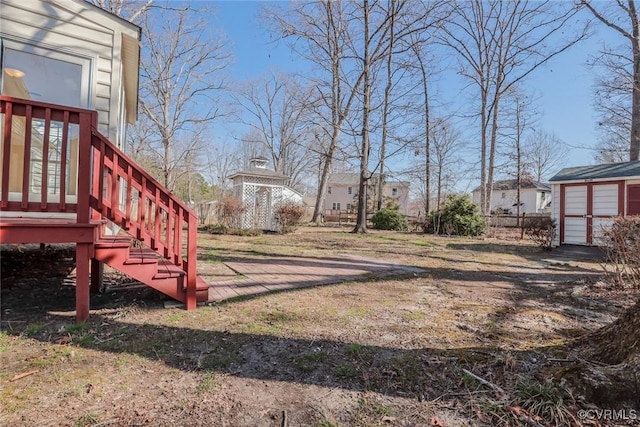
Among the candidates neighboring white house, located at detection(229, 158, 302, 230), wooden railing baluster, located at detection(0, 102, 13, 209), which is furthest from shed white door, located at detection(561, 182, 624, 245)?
wooden railing baluster, located at detection(0, 102, 13, 209)

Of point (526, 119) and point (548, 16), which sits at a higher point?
point (548, 16)

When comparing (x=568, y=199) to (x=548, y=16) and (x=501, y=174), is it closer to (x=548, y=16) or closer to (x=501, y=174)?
(x=548, y=16)

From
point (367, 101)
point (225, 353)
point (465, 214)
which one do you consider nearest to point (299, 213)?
point (367, 101)

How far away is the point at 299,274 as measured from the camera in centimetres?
536

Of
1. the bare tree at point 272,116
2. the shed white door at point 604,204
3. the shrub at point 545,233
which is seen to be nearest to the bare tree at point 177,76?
the bare tree at point 272,116

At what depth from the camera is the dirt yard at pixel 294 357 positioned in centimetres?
178

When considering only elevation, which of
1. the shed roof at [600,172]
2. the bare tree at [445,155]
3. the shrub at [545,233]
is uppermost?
the bare tree at [445,155]

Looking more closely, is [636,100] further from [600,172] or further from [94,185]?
[94,185]

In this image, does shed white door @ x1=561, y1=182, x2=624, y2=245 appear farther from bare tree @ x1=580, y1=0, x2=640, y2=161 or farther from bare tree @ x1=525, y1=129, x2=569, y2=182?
bare tree @ x1=525, y1=129, x2=569, y2=182

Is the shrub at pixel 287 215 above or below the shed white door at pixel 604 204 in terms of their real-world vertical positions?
below

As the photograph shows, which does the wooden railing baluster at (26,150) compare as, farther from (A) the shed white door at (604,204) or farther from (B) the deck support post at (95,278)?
(A) the shed white door at (604,204)

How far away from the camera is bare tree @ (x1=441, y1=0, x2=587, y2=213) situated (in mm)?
14727

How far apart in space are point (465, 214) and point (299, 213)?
8263 mm

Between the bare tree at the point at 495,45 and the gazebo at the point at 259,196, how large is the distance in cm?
1087
